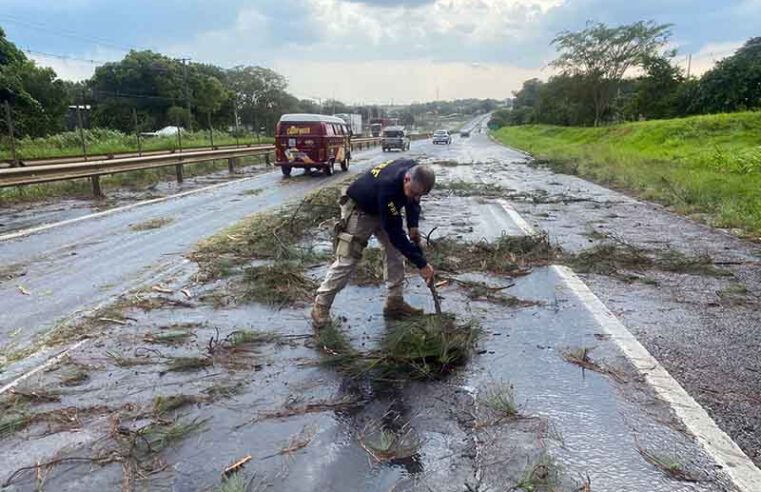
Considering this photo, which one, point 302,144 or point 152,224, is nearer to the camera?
point 152,224

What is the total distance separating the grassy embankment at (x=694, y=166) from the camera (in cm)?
1167

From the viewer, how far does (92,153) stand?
27.0 m

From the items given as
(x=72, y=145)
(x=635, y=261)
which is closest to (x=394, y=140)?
(x=72, y=145)

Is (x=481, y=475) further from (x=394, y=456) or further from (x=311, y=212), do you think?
(x=311, y=212)

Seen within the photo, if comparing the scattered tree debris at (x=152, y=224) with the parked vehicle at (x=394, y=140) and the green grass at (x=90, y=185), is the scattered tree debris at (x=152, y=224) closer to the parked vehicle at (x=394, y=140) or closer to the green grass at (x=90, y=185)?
the green grass at (x=90, y=185)

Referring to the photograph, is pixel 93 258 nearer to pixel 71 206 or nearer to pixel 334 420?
pixel 334 420

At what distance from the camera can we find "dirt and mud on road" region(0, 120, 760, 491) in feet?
9.75

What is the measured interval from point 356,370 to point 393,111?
166 metres

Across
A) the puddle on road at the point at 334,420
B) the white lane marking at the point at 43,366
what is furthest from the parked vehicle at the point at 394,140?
the white lane marking at the point at 43,366

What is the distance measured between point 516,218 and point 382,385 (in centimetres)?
755

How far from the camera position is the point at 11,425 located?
11.0 ft

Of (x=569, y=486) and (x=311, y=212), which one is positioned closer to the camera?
(x=569, y=486)

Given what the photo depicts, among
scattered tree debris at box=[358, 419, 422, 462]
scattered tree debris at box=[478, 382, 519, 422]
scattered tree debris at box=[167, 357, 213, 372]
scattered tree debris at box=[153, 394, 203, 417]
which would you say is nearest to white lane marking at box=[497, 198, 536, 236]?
scattered tree debris at box=[478, 382, 519, 422]

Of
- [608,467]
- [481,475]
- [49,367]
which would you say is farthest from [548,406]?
[49,367]
